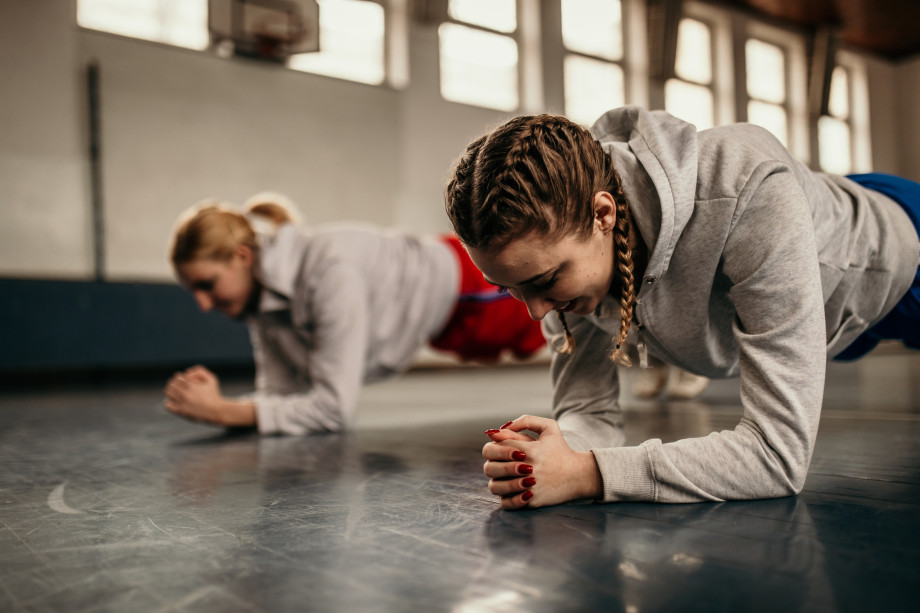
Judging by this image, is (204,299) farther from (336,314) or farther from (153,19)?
(153,19)

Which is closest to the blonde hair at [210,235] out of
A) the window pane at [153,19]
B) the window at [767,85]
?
the window pane at [153,19]

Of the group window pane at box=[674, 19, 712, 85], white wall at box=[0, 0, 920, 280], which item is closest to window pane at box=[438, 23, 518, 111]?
white wall at box=[0, 0, 920, 280]

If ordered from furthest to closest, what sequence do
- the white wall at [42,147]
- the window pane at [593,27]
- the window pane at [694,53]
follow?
the window pane at [694,53]
the window pane at [593,27]
the white wall at [42,147]

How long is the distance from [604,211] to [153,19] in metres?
5.67

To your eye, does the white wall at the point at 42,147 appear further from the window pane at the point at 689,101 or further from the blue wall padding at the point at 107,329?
the window pane at the point at 689,101

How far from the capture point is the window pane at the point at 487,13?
711 cm

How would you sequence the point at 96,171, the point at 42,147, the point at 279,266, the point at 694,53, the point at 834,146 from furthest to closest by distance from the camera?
the point at 834,146, the point at 694,53, the point at 96,171, the point at 42,147, the point at 279,266

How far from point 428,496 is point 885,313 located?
98 cm

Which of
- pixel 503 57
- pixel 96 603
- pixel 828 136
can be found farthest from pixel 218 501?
pixel 828 136

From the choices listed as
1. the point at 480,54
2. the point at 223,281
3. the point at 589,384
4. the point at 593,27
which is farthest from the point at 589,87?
the point at 589,384

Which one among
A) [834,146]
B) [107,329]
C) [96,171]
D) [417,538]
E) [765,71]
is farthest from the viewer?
[834,146]

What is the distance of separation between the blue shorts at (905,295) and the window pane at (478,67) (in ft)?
18.9

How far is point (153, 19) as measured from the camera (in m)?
5.68

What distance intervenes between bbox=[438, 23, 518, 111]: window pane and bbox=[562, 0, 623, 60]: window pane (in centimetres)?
79
